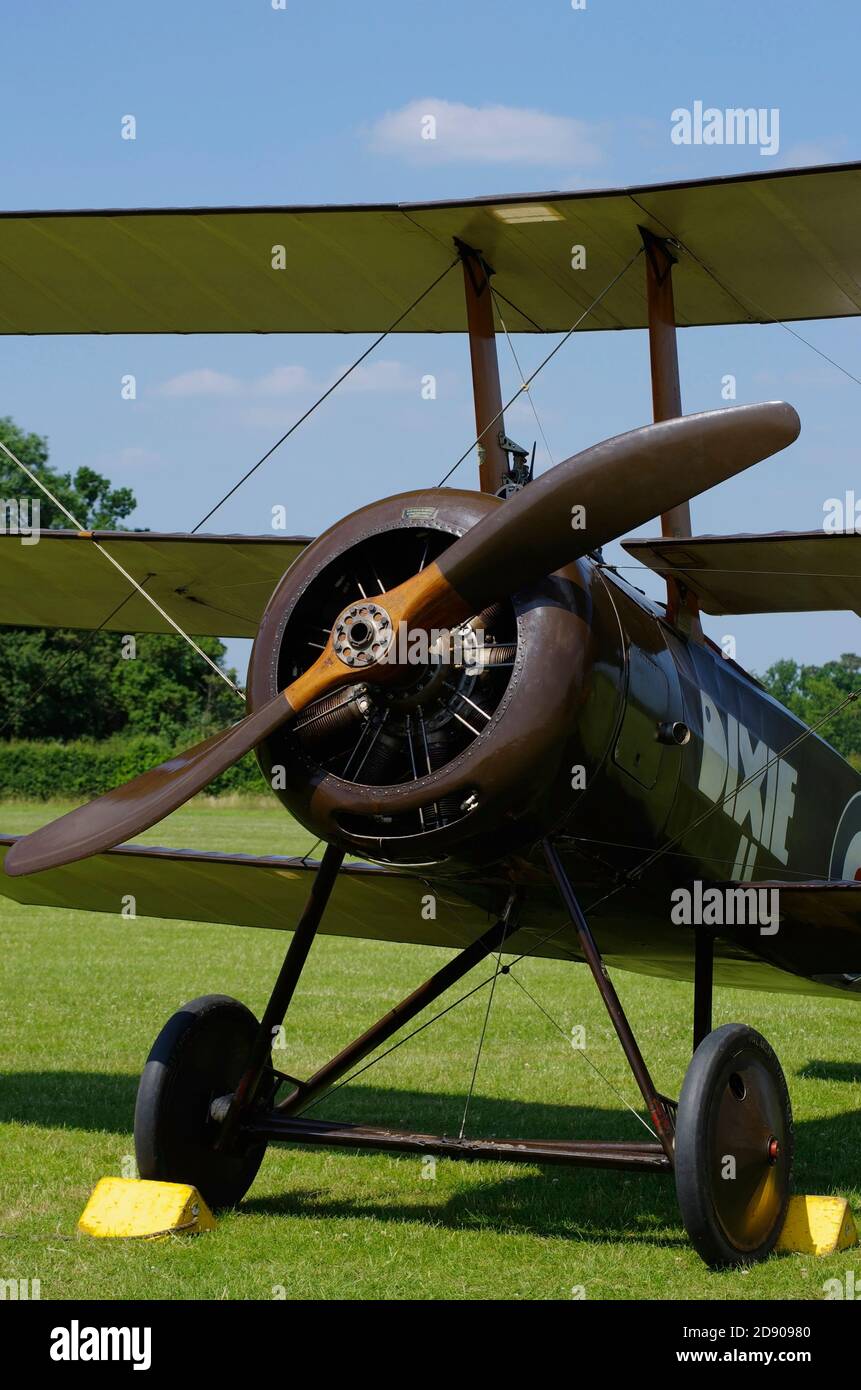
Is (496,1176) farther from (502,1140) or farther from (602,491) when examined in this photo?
(602,491)

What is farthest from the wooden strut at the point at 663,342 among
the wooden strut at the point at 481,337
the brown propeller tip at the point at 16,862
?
the brown propeller tip at the point at 16,862

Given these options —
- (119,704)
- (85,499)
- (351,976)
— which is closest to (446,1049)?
(351,976)

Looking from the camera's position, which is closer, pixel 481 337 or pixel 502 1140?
pixel 502 1140

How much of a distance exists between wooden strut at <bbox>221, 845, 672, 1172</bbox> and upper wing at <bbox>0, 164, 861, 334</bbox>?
291 centimetres

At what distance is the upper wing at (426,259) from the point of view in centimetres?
677

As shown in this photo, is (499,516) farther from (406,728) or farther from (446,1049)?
(446,1049)

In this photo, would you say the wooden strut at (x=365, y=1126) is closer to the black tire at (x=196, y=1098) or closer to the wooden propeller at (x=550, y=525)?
the black tire at (x=196, y=1098)

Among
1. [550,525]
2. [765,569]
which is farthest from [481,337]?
[550,525]

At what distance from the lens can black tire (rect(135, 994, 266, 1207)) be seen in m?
6.27

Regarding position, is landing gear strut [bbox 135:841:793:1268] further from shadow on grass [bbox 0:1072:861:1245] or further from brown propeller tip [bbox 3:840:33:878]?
brown propeller tip [bbox 3:840:33:878]

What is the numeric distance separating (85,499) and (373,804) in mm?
67092

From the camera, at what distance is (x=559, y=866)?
581cm

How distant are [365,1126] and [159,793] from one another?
162 centimetres

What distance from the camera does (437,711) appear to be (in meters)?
5.41
